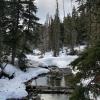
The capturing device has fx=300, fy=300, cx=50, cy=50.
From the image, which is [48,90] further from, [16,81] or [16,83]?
[16,81]

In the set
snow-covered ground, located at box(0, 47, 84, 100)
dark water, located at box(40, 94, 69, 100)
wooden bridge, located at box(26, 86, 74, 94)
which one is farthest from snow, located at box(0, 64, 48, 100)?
dark water, located at box(40, 94, 69, 100)

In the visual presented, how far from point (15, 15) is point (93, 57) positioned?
30.7 meters

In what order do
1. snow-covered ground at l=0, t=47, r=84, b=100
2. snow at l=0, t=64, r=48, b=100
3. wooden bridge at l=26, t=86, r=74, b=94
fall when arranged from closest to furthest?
snow at l=0, t=64, r=48, b=100 < snow-covered ground at l=0, t=47, r=84, b=100 < wooden bridge at l=26, t=86, r=74, b=94

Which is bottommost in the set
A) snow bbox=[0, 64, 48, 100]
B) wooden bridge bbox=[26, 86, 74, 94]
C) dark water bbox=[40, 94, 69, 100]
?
dark water bbox=[40, 94, 69, 100]

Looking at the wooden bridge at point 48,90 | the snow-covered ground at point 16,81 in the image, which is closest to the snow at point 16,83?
the snow-covered ground at point 16,81

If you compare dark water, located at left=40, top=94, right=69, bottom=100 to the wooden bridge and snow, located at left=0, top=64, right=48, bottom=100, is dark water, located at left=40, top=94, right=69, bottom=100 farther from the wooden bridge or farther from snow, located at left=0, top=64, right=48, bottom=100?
snow, located at left=0, top=64, right=48, bottom=100

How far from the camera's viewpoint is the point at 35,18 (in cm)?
3747

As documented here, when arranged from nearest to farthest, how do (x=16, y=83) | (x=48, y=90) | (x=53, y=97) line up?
(x=53, y=97) → (x=48, y=90) → (x=16, y=83)

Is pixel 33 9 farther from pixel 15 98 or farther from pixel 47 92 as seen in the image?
pixel 15 98

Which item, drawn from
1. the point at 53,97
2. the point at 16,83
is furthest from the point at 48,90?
the point at 16,83

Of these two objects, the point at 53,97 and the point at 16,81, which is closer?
the point at 53,97

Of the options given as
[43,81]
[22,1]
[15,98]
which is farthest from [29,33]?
[15,98]

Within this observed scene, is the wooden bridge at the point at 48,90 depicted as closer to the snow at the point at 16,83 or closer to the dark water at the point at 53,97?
the snow at the point at 16,83

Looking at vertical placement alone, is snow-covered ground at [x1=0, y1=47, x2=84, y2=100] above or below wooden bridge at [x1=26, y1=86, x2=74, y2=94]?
above
